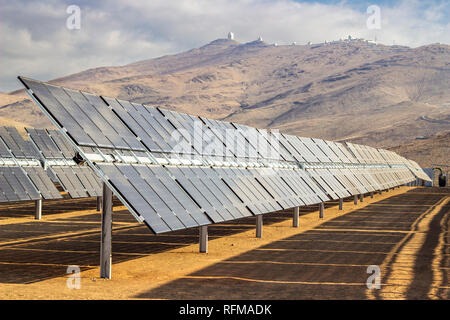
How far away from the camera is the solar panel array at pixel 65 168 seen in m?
34.1

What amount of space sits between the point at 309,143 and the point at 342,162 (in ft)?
15.2

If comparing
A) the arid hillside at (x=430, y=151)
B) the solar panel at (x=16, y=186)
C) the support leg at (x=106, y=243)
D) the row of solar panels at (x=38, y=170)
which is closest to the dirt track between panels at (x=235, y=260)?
the support leg at (x=106, y=243)

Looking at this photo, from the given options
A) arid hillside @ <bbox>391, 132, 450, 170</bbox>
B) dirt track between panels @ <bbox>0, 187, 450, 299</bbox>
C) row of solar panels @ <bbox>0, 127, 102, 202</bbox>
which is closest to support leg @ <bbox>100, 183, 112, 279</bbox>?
dirt track between panels @ <bbox>0, 187, 450, 299</bbox>

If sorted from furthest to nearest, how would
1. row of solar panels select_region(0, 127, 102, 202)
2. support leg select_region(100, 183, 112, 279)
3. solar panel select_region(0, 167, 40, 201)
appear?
row of solar panels select_region(0, 127, 102, 202) < solar panel select_region(0, 167, 40, 201) < support leg select_region(100, 183, 112, 279)

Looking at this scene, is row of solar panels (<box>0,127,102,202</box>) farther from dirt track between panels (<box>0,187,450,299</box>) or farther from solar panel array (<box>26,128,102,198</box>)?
dirt track between panels (<box>0,187,450,299</box>)

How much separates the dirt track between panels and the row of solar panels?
1.77 metres

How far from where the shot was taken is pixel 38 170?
3316 cm

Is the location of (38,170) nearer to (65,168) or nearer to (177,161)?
(65,168)

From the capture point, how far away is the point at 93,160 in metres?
15.0

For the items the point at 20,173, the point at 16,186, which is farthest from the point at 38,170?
the point at 16,186

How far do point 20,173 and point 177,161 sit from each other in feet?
51.2

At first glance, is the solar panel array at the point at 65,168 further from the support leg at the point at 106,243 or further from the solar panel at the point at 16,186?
the support leg at the point at 106,243

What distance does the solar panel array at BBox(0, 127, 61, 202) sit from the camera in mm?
29941
